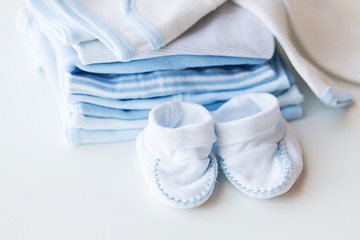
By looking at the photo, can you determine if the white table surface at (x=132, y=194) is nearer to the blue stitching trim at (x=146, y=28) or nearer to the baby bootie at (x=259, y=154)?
the baby bootie at (x=259, y=154)

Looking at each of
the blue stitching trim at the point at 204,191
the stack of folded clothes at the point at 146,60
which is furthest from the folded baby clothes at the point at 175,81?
the blue stitching trim at the point at 204,191

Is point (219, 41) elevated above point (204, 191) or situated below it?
above

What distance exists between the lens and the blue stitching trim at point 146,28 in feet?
2.78

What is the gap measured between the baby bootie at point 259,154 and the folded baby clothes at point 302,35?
12 cm

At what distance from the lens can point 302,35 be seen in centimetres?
102

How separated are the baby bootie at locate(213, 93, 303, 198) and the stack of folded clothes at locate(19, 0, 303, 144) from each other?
10cm

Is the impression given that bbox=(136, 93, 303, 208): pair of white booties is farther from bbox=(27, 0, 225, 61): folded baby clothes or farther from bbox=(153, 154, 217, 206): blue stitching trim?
bbox=(27, 0, 225, 61): folded baby clothes

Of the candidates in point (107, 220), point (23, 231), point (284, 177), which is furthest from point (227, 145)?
point (23, 231)

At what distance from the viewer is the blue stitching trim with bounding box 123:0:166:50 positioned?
Answer: 0.85 m

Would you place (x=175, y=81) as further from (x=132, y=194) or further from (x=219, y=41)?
(x=132, y=194)

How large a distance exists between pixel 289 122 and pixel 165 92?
0.79ft

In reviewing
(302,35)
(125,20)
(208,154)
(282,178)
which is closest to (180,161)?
(208,154)

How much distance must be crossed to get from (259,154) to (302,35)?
12.4 inches

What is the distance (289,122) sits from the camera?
3.17 ft
